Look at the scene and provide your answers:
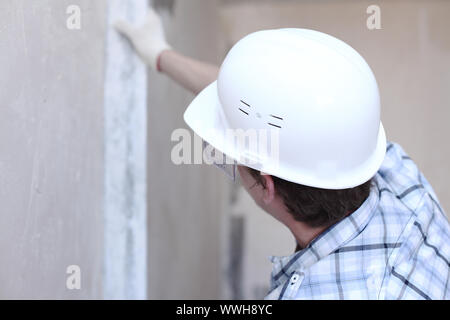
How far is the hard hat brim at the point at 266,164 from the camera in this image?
135 centimetres

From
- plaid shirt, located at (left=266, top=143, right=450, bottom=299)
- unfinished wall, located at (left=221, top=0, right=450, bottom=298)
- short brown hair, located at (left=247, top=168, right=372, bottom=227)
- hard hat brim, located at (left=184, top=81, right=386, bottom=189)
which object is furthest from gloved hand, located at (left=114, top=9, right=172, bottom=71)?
unfinished wall, located at (left=221, top=0, right=450, bottom=298)

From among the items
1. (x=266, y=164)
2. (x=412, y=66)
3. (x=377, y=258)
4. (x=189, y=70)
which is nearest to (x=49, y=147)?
(x=266, y=164)

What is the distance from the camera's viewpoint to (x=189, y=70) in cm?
193

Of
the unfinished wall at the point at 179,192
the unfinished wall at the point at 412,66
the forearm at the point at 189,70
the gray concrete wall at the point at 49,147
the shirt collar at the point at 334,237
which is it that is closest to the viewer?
the gray concrete wall at the point at 49,147

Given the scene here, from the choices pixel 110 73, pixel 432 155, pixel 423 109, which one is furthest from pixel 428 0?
pixel 110 73

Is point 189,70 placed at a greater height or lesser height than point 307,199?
greater

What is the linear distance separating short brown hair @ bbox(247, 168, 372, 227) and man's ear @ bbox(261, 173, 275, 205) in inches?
0.5

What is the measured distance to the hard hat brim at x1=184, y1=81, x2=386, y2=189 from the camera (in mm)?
1348

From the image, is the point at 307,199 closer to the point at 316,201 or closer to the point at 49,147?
the point at 316,201

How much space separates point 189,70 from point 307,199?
762mm

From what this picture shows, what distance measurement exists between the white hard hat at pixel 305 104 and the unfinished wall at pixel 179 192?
0.84 metres

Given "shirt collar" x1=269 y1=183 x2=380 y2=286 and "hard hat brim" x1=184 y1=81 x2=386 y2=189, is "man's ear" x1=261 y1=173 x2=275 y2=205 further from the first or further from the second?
"shirt collar" x1=269 y1=183 x2=380 y2=286

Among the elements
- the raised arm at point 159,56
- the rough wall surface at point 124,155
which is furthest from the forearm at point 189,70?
the rough wall surface at point 124,155

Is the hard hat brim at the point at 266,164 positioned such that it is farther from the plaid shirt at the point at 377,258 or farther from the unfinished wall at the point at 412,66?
the unfinished wall at the point at 412,66
